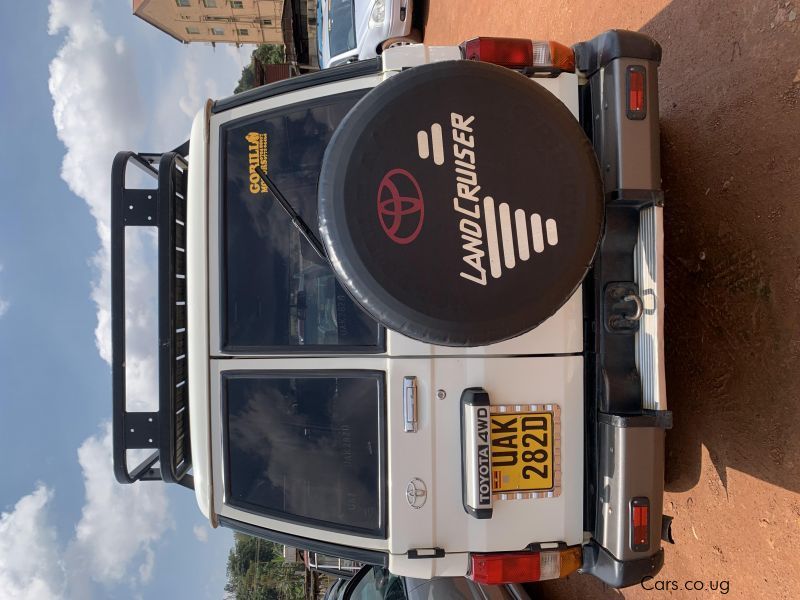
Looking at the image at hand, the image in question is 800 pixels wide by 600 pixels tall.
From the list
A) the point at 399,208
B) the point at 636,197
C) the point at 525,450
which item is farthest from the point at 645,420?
the point at 399,208

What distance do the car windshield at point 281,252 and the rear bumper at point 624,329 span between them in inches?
40.1

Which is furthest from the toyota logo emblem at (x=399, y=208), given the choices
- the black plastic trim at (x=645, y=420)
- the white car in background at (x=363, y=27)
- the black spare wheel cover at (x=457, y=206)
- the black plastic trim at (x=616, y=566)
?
the white car in background at (x=363, y=27)

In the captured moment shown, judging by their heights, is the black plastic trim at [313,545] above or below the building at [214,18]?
below

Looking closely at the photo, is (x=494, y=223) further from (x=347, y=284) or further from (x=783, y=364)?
(x=783, y=364)

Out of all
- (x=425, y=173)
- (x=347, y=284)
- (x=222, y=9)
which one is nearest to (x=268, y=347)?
(x=347, y=284)

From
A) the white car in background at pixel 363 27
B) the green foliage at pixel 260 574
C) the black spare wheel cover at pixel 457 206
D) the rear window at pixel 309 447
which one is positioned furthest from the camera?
the green foliage at pixel 260 574

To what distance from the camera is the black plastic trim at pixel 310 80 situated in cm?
241

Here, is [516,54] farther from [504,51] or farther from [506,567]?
[506,567]

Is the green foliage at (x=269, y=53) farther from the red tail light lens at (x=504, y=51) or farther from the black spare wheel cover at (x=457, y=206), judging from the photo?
the black spare wheel cover at (x=457, y=206)

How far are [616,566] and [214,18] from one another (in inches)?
1149

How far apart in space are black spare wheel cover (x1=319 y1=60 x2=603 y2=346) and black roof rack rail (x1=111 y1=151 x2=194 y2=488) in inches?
42.2

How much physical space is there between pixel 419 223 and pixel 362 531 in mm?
1401

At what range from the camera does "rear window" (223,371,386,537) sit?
7.60ft

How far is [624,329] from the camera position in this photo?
7.54 feet
